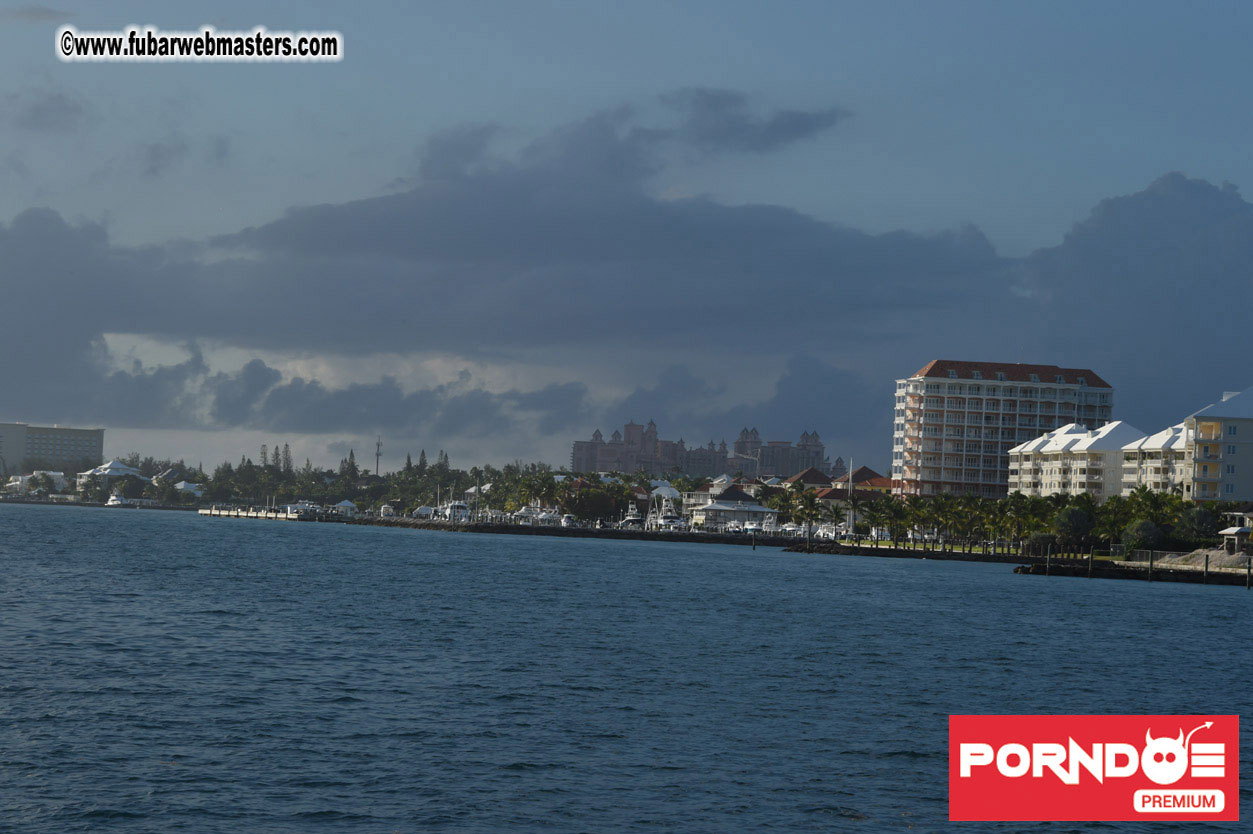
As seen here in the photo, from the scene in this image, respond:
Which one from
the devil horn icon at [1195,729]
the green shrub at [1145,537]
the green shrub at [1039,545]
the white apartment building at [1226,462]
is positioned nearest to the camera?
the devil horn icon at [1195,729]

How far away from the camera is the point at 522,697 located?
4125 cm

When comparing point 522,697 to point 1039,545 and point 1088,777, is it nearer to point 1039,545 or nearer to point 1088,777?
point 1088,777

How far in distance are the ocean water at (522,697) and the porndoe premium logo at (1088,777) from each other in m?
0.78

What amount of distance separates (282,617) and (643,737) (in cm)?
3592

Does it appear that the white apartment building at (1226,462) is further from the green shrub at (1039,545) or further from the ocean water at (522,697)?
the ocean water at (522,697)

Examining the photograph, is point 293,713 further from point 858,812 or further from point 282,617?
point 282,617

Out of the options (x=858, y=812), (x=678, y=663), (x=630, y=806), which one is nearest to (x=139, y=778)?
(x=630, y=806)

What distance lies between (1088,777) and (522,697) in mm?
18348

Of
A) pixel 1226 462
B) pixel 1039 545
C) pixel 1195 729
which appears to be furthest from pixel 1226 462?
pixel 1195 729

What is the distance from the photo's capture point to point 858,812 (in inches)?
1095

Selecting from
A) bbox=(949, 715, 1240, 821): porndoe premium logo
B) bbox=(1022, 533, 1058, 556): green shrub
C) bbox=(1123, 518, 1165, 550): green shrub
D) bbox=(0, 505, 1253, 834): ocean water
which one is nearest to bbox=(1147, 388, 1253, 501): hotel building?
bbox=(1022, 533, 1058, 556): green shrub

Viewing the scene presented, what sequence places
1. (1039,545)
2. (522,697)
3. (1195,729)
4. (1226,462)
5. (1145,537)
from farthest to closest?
1. (1226,462)
2. (1039,545)
3. (1145,537)
4. (522,697)
5. (1195,729)

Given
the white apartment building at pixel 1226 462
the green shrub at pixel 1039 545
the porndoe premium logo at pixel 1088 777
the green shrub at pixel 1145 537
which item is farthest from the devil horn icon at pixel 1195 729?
the white apartment building at pixel 1226 462

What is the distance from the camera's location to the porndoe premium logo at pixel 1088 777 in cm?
2781
